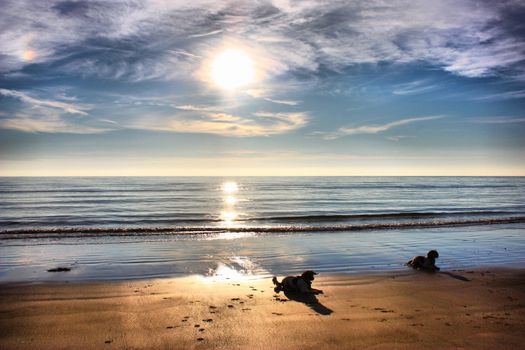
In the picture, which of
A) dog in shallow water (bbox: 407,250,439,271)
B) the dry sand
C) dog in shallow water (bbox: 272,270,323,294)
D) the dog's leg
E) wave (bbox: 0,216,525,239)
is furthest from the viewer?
wave (bbox: 0,216,525,239)

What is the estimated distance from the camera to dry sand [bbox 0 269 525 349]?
5.98 m

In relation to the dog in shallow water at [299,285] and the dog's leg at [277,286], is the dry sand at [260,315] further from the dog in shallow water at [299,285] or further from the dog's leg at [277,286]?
the dog in shallow water at [299,285]

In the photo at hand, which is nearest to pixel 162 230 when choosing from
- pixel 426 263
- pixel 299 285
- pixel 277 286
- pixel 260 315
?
pixel 277 286

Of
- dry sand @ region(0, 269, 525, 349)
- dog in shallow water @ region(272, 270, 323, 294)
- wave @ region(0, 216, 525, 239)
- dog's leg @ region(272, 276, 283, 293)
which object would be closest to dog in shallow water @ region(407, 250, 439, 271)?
dry sand @ region(0, 269, 525, 349)

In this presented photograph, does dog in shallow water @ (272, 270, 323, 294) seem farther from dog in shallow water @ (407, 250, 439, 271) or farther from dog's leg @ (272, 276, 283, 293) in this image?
dog in shallow water @ (407, 250, 439, 271)

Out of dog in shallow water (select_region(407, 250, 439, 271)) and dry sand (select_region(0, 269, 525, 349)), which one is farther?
dog in shallow water (select_region(407, 250, 439, 271))

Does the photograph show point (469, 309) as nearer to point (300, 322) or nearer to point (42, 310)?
point (300, 322)

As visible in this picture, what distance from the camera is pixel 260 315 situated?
281 inches

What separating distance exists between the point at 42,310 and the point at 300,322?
17.3 ft

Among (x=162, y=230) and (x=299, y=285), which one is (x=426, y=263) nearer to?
(x=299, y=285)

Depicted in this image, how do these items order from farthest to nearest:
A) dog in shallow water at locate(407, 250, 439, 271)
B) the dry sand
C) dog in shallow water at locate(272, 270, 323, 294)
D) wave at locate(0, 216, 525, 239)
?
wave at locate(0, 216, 525, 239) → dog in shallow water at locate(407, 250, 439, 271) → dog in shallow water at locate(272, 270, 323, 294) → the dry sand

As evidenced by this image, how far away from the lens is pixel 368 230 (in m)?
21.1

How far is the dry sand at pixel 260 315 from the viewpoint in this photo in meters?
5.98

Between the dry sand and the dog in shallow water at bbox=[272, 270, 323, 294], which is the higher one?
the dog in shallow water at bbox=[272, 270, 323, 294]
